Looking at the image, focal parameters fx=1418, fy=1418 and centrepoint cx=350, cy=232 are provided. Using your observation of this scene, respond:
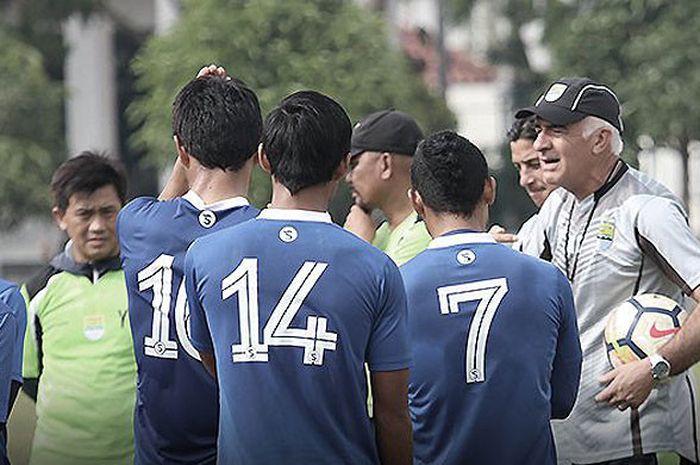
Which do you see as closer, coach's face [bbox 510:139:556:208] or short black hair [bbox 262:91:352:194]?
short black hair [bbox 262:91:352:194]

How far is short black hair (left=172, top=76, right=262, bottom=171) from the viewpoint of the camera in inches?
175

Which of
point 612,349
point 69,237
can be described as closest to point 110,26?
point 69,237

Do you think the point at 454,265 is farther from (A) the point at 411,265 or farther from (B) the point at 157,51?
(B) the point at 157,51

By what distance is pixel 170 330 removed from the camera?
452 centimetres

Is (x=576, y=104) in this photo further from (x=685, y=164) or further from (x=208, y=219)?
(x=685, y=164)

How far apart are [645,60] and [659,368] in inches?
558

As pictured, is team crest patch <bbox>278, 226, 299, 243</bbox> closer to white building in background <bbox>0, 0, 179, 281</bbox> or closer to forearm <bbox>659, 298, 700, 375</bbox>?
forearm <bbox>659, 298, 700, 375</bbox>

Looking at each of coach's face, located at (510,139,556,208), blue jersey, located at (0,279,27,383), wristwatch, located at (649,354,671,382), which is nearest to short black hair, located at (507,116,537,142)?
coach's face, located at (510,139,556,208)

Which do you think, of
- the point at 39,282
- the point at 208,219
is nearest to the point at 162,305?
the point at 208,219

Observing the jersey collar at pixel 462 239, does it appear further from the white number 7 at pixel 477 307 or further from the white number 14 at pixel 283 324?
the white number 14 at pixel 283 324

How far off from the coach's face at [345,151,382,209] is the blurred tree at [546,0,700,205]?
10902mm

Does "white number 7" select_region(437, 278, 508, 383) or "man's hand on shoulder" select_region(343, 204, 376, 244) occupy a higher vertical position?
"man's hand on shoulder" select_region(343, 204, 376, 244)

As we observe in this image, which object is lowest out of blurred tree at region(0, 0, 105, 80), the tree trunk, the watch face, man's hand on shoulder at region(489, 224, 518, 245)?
the watch face

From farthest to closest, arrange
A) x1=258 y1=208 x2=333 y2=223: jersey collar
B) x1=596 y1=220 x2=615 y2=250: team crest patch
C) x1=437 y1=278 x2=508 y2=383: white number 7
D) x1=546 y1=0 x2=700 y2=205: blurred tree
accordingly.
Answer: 1. x1=546 y1=0 x2=700 y2=205: blurred tree
2. x1=596 y1=220 x2=615 y2=250: team crest patch
3. x1=437 y1=278 x2=508 y2=383: white number 7
4. x1=258 y1=208 x2=333 y2=223: jersey collar
